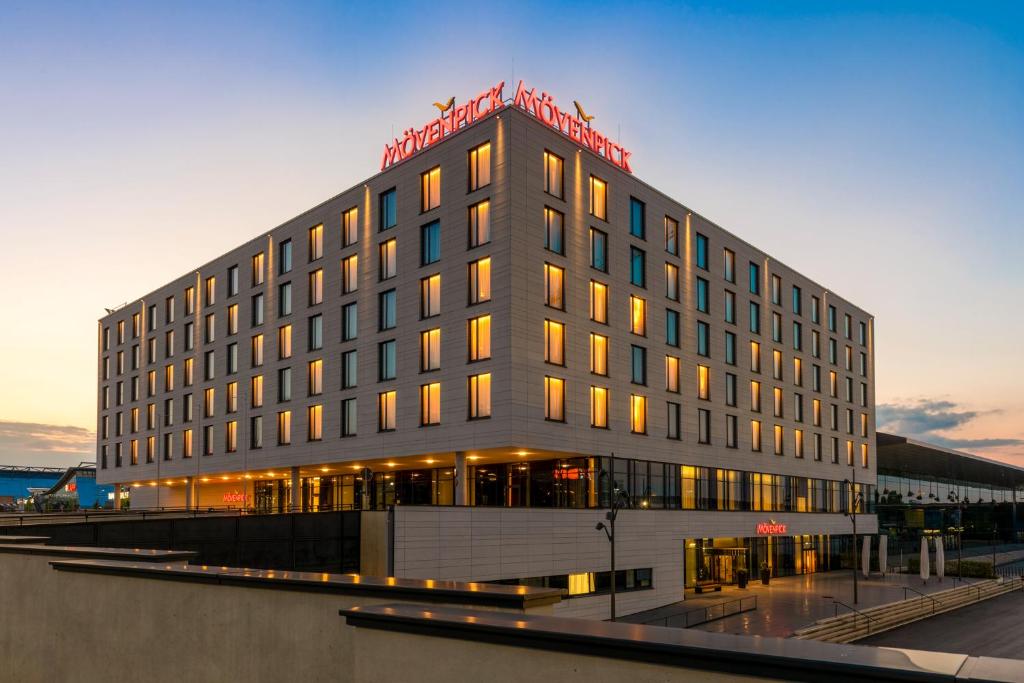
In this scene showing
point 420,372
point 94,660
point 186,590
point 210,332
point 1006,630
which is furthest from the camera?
point 210,332

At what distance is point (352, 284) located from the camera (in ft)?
195

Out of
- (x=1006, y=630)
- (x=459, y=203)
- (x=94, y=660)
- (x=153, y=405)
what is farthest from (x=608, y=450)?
(x=153, y=405)

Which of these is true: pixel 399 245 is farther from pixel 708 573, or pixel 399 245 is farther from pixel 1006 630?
pixel 1006 630

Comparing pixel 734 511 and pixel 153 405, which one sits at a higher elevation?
pixel 153 405

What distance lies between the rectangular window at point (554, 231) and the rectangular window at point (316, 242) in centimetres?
1954

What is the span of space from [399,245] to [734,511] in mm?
33175

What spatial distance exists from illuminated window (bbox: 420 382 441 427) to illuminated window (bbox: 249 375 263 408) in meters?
20.5

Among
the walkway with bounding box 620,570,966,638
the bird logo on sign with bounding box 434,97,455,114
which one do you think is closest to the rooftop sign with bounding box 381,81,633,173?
the bird logo on sign with bounding box 434,97,455,114

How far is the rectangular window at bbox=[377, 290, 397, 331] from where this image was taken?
55.8m

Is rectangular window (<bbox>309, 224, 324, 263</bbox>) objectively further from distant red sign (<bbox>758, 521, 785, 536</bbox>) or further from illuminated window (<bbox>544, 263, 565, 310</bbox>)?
distant red sign (<bbox>758, 521, 785, 536</bbox>)

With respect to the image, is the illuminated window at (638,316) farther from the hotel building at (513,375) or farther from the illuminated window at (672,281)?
the illuminated window at (672,281)

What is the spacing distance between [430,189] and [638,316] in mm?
16452

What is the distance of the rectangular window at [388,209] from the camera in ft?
185

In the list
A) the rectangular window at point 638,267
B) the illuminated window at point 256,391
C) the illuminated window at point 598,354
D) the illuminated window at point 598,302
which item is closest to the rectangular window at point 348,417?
the illuminated window at point 256,391
